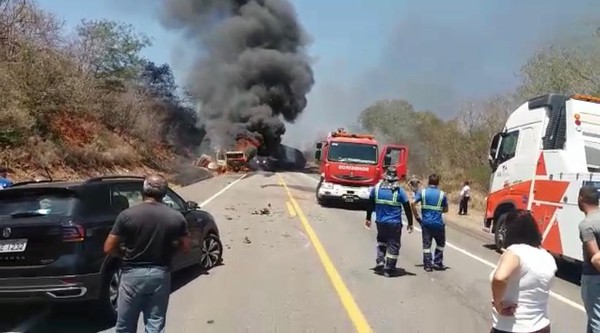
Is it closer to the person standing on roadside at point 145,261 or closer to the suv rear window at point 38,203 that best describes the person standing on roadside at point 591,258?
the person standing on roadside at point 145,261

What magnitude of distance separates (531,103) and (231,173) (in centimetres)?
4118

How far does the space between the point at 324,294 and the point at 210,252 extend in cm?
234

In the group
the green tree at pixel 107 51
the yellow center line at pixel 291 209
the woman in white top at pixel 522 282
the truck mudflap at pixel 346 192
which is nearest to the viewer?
the woman in white top at pixel 522 282

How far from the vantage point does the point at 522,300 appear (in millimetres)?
3525

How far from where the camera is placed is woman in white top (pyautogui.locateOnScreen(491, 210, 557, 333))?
3463mm

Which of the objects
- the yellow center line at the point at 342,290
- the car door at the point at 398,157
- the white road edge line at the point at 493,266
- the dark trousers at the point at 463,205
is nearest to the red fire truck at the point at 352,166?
the car door at the point at 398,157

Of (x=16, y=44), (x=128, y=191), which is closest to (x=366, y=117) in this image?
(x=16, y=44)

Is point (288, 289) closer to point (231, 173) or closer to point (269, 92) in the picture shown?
point (231, 173)

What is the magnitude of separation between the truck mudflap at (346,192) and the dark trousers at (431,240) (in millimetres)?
11243

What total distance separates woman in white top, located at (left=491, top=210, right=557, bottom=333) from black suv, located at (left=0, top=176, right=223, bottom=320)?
4.05m

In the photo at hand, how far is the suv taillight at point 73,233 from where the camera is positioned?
19.5 ft

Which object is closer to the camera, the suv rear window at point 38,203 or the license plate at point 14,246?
the license plate at point 14,246

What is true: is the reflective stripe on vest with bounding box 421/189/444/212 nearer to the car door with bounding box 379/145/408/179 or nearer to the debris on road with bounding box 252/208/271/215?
the debris on road with bounding box 252/208/271/215

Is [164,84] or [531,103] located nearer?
[531,103]
